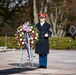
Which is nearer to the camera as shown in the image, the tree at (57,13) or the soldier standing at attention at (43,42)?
the soldier standing at attention at (43,42)

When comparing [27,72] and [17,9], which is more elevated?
[17,9]

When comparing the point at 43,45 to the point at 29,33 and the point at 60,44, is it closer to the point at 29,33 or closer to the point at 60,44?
the point at 29,33

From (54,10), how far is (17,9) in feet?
18.7

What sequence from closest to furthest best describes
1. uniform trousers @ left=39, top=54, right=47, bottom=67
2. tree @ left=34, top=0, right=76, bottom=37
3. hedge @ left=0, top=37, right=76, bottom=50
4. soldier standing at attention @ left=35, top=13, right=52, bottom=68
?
soldier standing at attention @ left=35, top=13, right=52, bottom=68, uniform trousers @ left=39, top=54, right=47, bottom=67, hedge @ left=0, top=37, right=76, bottom=50, tree @ left=34, top=0, right=76, bottom=37

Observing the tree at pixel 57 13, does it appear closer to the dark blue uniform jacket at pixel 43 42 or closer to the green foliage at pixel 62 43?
the green foliage at pixel 62 43

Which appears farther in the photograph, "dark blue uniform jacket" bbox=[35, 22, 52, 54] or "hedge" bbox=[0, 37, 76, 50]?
"hedge" bbox=[0, 37, 76, 50]

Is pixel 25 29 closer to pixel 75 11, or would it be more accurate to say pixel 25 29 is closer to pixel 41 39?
pixel 41 39

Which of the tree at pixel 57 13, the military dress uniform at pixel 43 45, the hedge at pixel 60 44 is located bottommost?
the hedge at pixel 60 44

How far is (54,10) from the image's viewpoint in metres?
39.8

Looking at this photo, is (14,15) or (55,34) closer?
(55,34)

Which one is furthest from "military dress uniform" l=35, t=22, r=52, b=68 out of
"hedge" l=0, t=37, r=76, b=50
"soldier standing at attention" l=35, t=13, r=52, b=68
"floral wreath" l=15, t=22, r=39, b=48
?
"hedge" l=0, t=37, r=76, b=50

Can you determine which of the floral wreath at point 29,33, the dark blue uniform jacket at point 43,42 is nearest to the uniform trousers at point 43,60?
the dark blue uniform jacket at point 43,42

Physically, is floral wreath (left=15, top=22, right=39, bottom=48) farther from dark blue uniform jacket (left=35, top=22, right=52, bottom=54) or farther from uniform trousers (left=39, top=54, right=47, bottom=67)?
uniform trousers (left=39, top=54, right=47, bottom=67)

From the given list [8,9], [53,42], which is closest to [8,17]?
[8,9]
